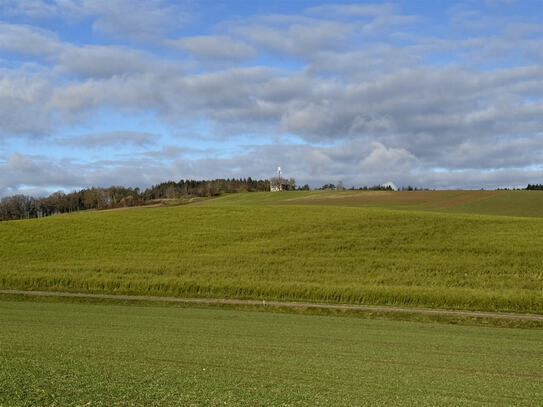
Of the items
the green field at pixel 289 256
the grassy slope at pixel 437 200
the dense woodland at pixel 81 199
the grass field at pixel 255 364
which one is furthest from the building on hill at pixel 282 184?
the grass field at pixel 255 364

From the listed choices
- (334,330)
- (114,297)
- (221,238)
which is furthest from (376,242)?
(334,330)

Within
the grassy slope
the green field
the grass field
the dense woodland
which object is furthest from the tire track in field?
the dense woodland

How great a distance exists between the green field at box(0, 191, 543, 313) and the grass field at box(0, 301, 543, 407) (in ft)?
29.6

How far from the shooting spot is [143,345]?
1102 centimetres

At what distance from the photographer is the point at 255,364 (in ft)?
31.0

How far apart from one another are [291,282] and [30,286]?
13.8 metres

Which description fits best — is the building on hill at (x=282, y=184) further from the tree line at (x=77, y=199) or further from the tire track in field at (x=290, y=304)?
the tire track in field at (x=290, y=304)

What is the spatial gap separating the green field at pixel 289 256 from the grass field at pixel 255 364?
9012mm

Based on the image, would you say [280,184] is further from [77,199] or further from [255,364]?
[255,364]

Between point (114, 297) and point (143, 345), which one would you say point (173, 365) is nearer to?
point (143, 345)

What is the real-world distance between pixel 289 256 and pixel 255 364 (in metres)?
25.1

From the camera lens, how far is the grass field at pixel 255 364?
22.6 ft

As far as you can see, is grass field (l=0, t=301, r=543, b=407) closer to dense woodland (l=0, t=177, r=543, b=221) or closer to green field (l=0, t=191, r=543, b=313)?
green field (l=0, t=191, r=543, b=313)

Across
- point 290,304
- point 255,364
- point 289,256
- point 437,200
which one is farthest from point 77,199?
point 255,364
